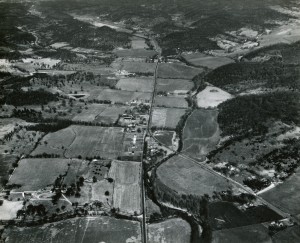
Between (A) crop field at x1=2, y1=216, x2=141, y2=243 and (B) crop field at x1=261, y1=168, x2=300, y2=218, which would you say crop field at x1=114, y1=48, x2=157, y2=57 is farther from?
(A) crop field at x1=2, y1=216, x2=141, y2=243

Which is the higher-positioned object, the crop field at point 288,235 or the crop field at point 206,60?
the crop field at point 288,235

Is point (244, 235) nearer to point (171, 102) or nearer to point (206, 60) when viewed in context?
point (171, 102)

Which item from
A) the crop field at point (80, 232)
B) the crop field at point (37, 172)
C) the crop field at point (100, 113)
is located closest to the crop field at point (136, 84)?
the crop field at point (100, 113)

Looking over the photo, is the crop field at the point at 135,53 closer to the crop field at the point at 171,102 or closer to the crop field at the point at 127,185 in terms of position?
the crop field at the point at 171,102

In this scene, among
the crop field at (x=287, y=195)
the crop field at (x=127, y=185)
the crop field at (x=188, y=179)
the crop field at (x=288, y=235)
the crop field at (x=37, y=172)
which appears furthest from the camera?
the crop field at (x=37, y=172)

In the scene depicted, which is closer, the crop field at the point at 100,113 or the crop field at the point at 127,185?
the crop field at the point at 127,185

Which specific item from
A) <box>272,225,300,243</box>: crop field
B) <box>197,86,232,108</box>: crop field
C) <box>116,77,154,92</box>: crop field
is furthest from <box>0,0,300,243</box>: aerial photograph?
<box>116,77,154,92</box>: crop field

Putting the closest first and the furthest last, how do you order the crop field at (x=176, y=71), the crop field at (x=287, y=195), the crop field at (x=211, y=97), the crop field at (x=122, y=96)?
1. the crop field at (x=287, y=195)
2. the crop field at (x=211, y=97)
3. the crop field at (x=122, y=96)
4. the crop field at (x=176, y=71)

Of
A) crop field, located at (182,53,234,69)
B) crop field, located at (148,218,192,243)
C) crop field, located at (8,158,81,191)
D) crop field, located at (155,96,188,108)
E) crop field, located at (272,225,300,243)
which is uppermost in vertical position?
crop field, located at (272,225,300,243)
